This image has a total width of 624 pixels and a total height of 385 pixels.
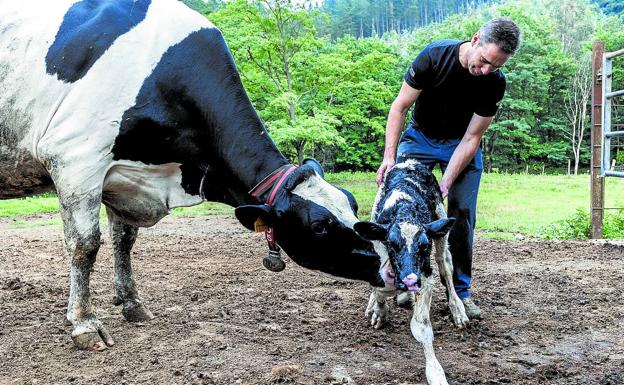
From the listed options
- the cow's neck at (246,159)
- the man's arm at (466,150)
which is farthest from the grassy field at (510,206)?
the cow's neck at (246,159)

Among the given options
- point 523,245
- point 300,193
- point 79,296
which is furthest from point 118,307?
point 523,245

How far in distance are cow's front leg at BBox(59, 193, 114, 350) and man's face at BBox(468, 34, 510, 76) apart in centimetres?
292

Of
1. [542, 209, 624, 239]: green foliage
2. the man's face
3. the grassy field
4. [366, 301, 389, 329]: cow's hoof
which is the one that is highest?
the man's face

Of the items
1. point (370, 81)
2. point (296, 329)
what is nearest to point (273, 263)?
point (296, 329)

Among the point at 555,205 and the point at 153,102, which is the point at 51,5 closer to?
the point at 153,102

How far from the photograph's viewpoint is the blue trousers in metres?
5.00

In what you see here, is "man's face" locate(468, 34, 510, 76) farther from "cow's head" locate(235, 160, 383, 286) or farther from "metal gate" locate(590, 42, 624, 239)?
"metal gate" locate(590, 42, 624, 239)

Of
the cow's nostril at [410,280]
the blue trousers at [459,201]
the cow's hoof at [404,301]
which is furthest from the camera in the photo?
the cow's hoof at [404,301]

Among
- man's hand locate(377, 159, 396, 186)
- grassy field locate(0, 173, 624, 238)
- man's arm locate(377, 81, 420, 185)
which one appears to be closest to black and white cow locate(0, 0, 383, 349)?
man's hand locate(377, 159, 396, 186)

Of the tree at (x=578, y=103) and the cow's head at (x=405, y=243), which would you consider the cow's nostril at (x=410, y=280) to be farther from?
the tree at (x=578, y=103)

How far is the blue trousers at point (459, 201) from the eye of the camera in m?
5.00

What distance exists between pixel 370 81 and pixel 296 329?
12.8m

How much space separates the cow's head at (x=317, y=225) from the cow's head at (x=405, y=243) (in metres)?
0.10

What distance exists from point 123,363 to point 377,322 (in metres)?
1.93
